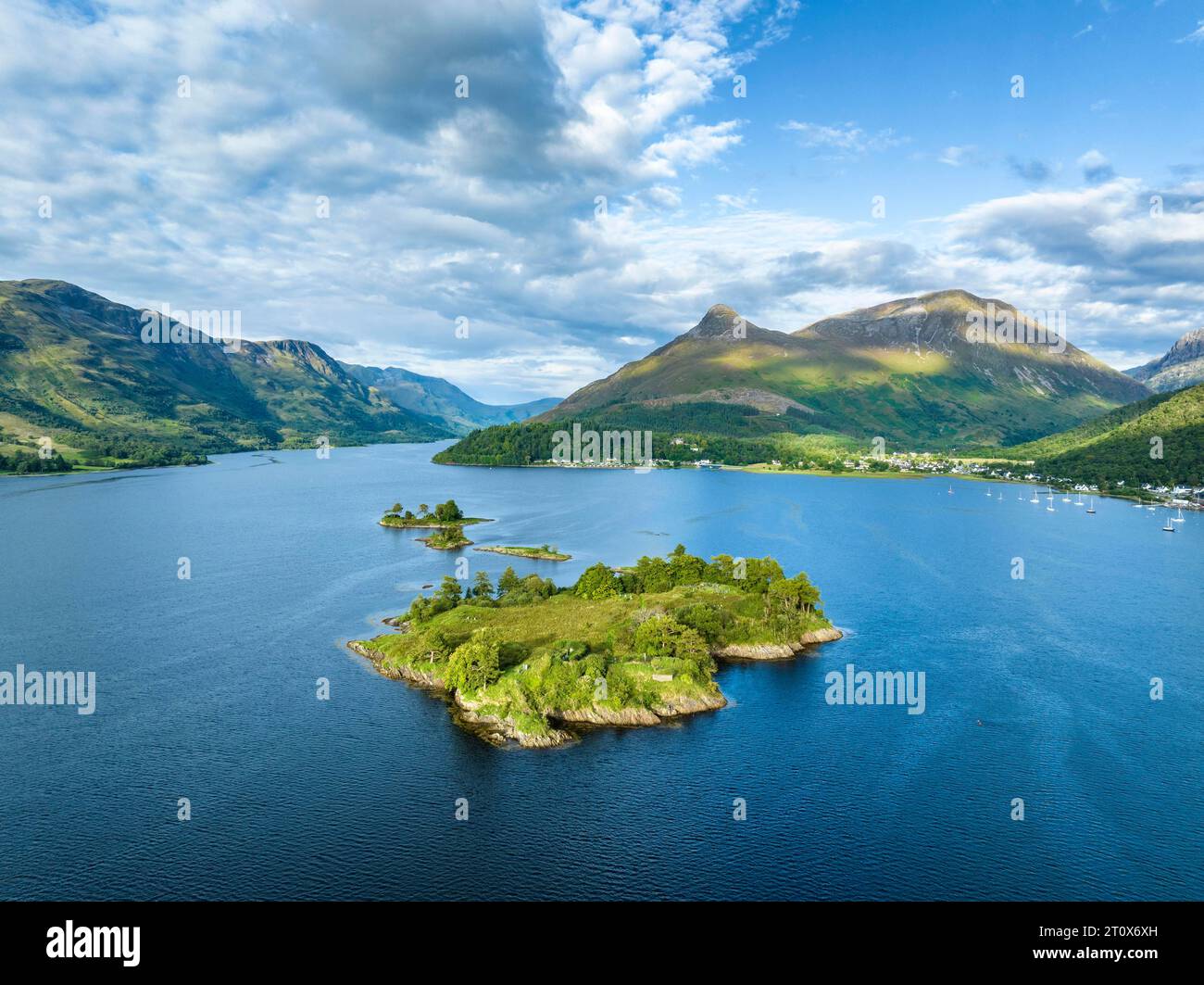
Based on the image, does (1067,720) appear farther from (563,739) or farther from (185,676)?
(185,676)

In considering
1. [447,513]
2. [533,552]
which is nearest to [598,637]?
[533,552]

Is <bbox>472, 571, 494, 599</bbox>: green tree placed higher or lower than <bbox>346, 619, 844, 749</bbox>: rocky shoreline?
higher

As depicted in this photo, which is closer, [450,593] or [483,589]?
[450,593]

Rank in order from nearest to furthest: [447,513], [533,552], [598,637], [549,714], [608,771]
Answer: [608,771]
[549,714]
[598,637]
[533,552]
[447,513]

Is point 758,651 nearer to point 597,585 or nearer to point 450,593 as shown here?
point 597,585

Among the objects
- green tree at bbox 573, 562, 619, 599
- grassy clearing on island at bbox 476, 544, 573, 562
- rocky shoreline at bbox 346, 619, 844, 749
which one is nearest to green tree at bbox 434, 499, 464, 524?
grassy clearing on island at bbox 476, 544, 573, 562

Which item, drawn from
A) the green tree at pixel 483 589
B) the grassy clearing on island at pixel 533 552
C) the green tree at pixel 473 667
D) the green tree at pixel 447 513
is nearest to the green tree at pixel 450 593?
the green tree at pixel 483 589

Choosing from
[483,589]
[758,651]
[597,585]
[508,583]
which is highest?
[597,585]

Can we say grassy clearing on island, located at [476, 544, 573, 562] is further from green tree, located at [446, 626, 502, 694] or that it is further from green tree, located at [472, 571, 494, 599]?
green tree, located at [446, 626, 502, 694]
